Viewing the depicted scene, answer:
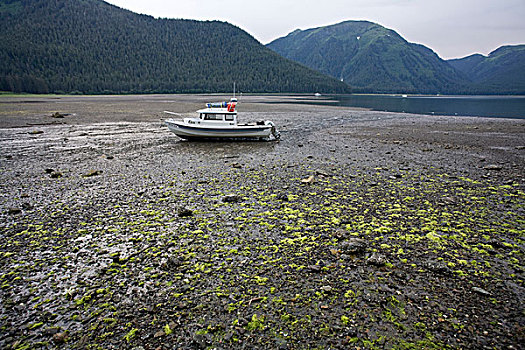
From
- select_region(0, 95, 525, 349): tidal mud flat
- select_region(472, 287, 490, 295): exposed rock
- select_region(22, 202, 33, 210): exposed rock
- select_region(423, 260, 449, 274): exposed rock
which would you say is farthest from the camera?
select_region(22, 202, 33, 210): exposed rock

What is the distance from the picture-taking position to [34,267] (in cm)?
697

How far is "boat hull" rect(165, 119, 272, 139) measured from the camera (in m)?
23.4

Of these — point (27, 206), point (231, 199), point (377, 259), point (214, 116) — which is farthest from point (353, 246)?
point (214, 116)

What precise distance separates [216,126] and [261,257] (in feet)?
56.5

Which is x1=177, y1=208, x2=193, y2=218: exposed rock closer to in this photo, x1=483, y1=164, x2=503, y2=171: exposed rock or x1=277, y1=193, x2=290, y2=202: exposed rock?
x1=277, y1=193, x2=290, y2=202: exposed rock

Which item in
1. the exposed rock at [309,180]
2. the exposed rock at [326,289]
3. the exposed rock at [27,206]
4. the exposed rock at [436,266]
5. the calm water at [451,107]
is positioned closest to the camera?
the exposed rock at [326,289]

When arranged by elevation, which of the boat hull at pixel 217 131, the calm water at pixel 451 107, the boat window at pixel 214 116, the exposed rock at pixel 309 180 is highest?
the calm water at pixel 451 107

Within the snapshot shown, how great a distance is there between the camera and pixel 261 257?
7461 millimetres

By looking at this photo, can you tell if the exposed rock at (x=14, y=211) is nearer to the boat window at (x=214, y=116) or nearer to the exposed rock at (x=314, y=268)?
the exposed rock at (x=314, y=268)

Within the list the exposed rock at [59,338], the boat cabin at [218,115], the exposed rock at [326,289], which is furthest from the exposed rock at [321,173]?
the exposed rock at [59,338]

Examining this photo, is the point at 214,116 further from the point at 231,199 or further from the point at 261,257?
the point at 261,257

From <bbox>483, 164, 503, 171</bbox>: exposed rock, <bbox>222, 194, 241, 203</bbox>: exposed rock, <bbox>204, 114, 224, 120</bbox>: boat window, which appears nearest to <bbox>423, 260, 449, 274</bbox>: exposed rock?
<bbox>222, 194, 241, 203</bbox>: exposed rock

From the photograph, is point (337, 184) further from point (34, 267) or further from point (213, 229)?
point (34, 267)

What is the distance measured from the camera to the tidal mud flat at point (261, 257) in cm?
512
